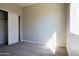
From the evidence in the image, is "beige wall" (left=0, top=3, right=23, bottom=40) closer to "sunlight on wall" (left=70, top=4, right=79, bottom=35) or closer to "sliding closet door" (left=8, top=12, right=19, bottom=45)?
"sliding closet door" (left=8, top=12, right=19, bottom=45)

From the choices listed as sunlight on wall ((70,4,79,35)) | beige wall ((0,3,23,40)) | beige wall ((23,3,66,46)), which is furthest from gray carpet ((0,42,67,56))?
sunlight on wall ((70,4,79,35))

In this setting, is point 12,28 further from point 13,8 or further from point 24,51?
point 24,51

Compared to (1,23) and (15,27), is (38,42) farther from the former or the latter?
(1,23)

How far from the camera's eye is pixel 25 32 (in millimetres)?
8602

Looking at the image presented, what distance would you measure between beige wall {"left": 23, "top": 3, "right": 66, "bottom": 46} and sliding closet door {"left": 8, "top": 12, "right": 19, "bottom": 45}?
2.13 feet

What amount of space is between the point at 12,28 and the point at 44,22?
209 centimetres

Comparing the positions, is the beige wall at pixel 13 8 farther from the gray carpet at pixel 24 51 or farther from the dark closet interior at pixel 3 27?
the gray carpet at pixel 24 51

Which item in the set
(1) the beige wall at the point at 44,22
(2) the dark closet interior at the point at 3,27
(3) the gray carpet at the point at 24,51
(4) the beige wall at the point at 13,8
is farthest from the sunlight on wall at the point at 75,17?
(2) the dark closet interior at the point at 3,27

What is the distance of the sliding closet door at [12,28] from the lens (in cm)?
730

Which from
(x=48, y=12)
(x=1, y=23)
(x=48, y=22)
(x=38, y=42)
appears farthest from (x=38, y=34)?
(x=1, y=23)

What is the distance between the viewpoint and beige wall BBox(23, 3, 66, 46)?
24.4 ft

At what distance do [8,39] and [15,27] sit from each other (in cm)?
123

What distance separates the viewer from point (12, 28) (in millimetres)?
7703

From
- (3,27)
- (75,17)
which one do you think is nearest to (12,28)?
(3,27)
